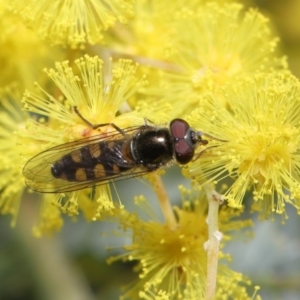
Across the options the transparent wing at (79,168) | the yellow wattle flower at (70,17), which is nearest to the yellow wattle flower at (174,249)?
the transparent wing at (79,168)

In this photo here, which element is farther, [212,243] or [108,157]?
[108,157]

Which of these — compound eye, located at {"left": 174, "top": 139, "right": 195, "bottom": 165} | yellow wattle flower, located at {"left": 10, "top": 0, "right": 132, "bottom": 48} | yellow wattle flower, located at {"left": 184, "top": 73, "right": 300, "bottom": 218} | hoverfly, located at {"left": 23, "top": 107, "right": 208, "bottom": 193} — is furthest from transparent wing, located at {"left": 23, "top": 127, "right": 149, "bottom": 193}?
yellow wattle flower, located at {"left": 10, "top": 0, "right": 132, "bottom": 48}

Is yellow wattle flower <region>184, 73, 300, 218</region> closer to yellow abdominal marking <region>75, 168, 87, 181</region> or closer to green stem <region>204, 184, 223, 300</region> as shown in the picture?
green stem <region>204, 184, 223, 300</region>

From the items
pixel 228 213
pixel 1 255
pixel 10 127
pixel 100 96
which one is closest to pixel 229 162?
pixel 228 213

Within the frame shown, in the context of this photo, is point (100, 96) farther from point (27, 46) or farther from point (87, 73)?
point (27, 46)

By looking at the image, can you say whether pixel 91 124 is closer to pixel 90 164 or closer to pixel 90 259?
pixel 90 164

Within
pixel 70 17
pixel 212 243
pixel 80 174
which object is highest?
pixel 70 17

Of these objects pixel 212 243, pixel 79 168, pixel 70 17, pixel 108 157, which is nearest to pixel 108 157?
pixel 108 157
